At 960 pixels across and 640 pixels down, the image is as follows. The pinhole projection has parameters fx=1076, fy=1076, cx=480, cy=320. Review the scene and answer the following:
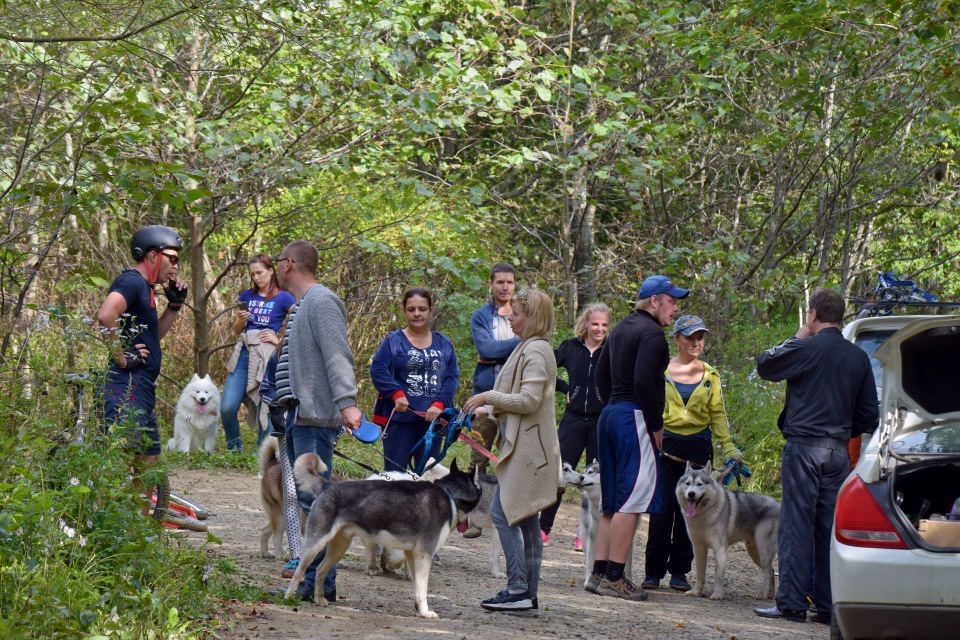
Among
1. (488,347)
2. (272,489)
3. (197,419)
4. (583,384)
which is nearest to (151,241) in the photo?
(272,489)

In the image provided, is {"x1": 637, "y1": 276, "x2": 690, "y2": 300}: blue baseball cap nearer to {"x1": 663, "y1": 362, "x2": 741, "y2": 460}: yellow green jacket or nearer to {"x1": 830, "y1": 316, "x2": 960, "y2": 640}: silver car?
{"x1": 663, "y1": 362, "x2": 741, "y2": 460}: yellow green jacket

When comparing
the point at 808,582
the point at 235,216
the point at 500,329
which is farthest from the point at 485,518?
the point at 235,216

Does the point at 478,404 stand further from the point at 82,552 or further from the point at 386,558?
the point at 82,552

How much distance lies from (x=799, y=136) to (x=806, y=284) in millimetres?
1784

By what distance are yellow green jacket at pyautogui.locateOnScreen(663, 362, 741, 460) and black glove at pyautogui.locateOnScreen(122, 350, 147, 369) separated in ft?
12.6

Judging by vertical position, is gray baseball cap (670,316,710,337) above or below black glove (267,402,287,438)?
above

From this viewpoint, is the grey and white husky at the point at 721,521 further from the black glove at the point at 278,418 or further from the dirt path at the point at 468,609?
the black glove at the point at 278,418

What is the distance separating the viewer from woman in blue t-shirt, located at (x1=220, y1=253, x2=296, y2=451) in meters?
11.4

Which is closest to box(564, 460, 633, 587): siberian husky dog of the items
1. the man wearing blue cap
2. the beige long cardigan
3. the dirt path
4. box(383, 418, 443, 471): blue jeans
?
the dirt path

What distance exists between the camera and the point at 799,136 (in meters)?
12.9

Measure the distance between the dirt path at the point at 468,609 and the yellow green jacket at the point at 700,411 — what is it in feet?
3.94

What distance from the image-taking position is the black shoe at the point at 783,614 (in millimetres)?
6926

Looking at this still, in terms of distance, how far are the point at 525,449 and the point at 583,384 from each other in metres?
2.48

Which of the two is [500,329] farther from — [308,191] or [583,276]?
[583,276]
